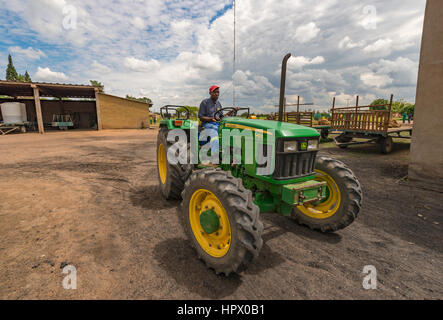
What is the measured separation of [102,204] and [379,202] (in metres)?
5.01

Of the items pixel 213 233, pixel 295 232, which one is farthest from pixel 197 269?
pixel 295 232

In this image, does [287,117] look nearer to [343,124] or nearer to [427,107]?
[343,124]

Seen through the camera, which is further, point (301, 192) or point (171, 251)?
point (171, 251)

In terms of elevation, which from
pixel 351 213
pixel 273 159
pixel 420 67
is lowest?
pixel 351 213

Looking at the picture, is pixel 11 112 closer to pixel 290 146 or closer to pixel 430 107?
pixel 290 146

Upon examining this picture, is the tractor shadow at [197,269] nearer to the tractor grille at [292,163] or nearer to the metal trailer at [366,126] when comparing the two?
the tractor grille at [292,163]

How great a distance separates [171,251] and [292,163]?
1707 mm

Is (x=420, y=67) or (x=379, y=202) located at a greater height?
(x=420, y=67)

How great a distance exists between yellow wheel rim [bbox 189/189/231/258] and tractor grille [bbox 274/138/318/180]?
2.42ft

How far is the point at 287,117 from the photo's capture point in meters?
16.3

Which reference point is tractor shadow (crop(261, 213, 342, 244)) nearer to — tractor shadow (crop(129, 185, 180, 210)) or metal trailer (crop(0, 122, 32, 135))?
tractor shadow (crop(129, 185, 180, 210))

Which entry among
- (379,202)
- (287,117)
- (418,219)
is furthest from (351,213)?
(287,117)

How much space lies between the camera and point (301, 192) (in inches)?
94.6
